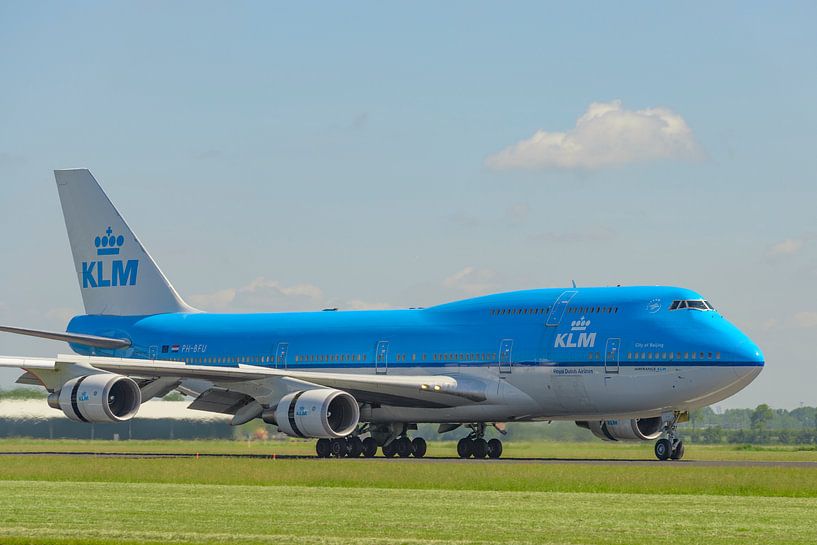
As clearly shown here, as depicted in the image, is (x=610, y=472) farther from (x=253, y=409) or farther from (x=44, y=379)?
(x=44, y=379)

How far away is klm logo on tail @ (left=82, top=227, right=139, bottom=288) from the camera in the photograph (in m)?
54.5

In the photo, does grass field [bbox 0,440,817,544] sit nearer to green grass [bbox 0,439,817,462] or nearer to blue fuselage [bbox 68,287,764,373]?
blue fuselage [bbox 68,287,764,373]

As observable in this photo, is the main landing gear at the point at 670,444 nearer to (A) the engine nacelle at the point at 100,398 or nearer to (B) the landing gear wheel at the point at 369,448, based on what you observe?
(B) the landing gear wheel at the point at 369,448

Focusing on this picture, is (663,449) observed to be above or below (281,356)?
below

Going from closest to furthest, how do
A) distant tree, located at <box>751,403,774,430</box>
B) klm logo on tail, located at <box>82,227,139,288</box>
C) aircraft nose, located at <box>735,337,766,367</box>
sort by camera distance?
1. aircraft nose, located at <box>735,337,766,367</box>
2. klm logo on tail, located at <box>82,227,139,288</box>
3. distant tree, located at <box>751,403,774,430</box>

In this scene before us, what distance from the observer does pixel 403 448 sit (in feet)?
154

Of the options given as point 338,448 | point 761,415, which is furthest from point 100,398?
point 761,415

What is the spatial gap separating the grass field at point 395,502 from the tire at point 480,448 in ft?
29.2

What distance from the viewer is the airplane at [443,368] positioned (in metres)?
40.0

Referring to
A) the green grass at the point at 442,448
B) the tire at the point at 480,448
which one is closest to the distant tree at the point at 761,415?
the green grass at the point at 442,448

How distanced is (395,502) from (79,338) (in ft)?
93.2

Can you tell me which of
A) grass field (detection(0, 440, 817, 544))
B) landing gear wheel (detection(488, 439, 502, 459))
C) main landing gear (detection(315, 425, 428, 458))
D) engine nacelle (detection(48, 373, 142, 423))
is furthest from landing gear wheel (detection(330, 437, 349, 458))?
engine nacelle (detection(48, 373, 142, 423))

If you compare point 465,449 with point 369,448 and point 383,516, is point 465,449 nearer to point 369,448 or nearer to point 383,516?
point 369,448

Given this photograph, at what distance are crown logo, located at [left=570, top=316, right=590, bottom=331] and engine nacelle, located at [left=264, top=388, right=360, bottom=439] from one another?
6.93m
